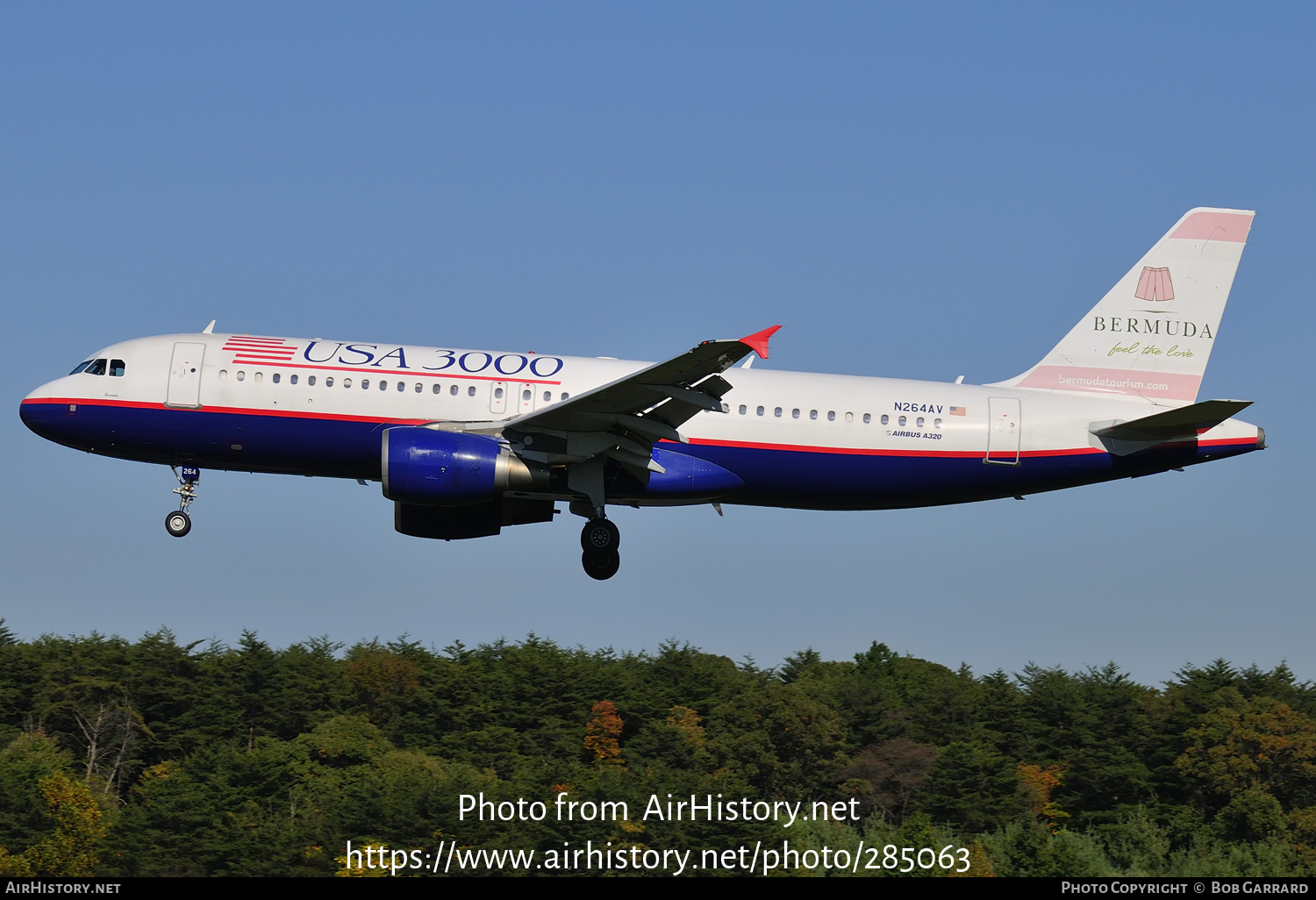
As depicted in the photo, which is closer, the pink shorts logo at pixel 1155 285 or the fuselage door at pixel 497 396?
the fuselage door at pixel 497 396

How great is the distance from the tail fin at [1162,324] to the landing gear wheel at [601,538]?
9.33 meters

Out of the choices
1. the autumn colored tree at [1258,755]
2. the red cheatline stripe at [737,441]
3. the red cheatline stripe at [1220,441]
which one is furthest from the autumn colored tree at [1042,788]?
the red cheatline stripe at [737,441]

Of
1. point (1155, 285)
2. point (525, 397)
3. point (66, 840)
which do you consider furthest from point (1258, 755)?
A: point (66, 840)

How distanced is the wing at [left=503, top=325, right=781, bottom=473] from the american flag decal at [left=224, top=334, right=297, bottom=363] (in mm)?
5084

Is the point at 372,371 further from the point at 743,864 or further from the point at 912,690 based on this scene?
the point at 912,690

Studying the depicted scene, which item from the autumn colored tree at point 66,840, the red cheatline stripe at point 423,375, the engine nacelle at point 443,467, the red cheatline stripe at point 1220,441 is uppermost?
the red cheatline stripe at point 423,375

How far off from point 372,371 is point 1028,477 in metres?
14.0

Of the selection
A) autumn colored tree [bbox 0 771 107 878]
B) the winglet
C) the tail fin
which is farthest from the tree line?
the winglet

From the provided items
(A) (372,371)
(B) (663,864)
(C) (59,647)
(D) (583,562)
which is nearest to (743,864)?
(B) (663,864)

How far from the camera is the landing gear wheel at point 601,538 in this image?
98.6 feet

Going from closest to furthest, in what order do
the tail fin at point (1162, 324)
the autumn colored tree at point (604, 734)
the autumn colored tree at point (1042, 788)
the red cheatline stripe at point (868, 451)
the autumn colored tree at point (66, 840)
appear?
the red cheatline stripe at point (868, 451) < the tail fin at point (1162, 324) < the autumn colored tree at point (66, 840) < the autumn colored tree at point (1042, 788) < the autumn colored tree at point (604, 734)

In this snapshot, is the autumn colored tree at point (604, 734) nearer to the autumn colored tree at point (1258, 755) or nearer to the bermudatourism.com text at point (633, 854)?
the bermudatourism.com text at point (633, 854)

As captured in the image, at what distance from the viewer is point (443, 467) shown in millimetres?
27500

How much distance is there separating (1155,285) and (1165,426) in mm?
4783
